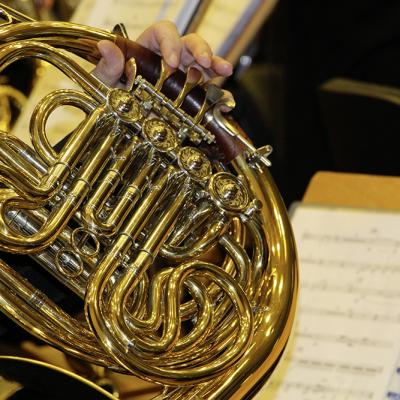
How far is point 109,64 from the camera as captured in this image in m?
1.06

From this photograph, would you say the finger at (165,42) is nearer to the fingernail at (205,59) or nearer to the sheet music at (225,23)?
the fingernail at (205,59)

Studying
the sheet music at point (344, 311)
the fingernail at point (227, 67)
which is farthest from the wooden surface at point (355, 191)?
the fingernail at point (227, 67)

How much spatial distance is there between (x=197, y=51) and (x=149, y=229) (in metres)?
0.22

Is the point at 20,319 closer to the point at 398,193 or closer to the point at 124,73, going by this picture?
the point at 124,73

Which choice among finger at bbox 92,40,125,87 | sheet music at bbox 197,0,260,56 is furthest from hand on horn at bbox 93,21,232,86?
sheet music at bbox 197,0,260,56

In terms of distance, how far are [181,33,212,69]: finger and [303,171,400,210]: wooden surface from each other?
32 centimetres

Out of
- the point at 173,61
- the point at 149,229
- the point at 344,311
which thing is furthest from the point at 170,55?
the point at 344,311

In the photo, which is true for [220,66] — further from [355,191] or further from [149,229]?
[355,191]

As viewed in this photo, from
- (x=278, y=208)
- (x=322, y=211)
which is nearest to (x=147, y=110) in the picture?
(x=278, y=208)

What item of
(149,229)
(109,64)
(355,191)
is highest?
(355,191)

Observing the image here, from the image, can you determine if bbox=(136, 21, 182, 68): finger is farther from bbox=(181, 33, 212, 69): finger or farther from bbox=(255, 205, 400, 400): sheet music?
bbox=(255, 205, 400, 400): sheet music

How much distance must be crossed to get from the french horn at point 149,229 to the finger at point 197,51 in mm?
27

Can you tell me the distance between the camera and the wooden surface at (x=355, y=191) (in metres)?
1.32

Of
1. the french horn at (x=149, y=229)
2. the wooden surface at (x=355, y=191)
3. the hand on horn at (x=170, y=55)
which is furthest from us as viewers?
the wooden surface at (x=355, y=191)
